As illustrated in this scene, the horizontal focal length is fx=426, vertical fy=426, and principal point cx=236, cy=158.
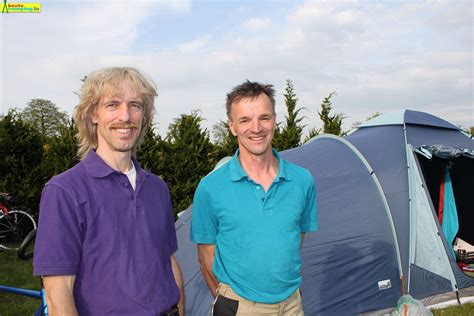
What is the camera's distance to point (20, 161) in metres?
8.58

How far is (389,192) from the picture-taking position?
4637mm

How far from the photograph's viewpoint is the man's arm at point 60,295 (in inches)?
54.0

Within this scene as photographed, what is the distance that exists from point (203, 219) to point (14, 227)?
714 centimetres

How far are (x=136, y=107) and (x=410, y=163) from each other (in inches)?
155

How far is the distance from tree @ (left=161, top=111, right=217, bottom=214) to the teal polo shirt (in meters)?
6.75

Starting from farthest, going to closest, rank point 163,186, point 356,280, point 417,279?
point 417,279, point 356,280, point 163,186

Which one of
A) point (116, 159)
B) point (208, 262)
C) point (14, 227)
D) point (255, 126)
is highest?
point (255, 126)

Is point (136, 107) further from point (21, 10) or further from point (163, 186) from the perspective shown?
point (21, 10)

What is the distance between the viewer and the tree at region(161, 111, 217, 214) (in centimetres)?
896

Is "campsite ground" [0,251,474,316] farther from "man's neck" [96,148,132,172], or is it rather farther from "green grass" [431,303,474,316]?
"man's neck" [96,148,132,172]

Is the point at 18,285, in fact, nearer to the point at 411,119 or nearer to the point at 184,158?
the point at 184,158

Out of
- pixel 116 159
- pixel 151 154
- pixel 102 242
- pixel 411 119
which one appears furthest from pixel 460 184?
pixel 102 242

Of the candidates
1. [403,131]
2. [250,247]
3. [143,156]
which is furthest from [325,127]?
[250,247]

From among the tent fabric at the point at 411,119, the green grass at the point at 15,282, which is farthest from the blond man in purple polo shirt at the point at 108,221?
the tent fabric at the point at 411,119
